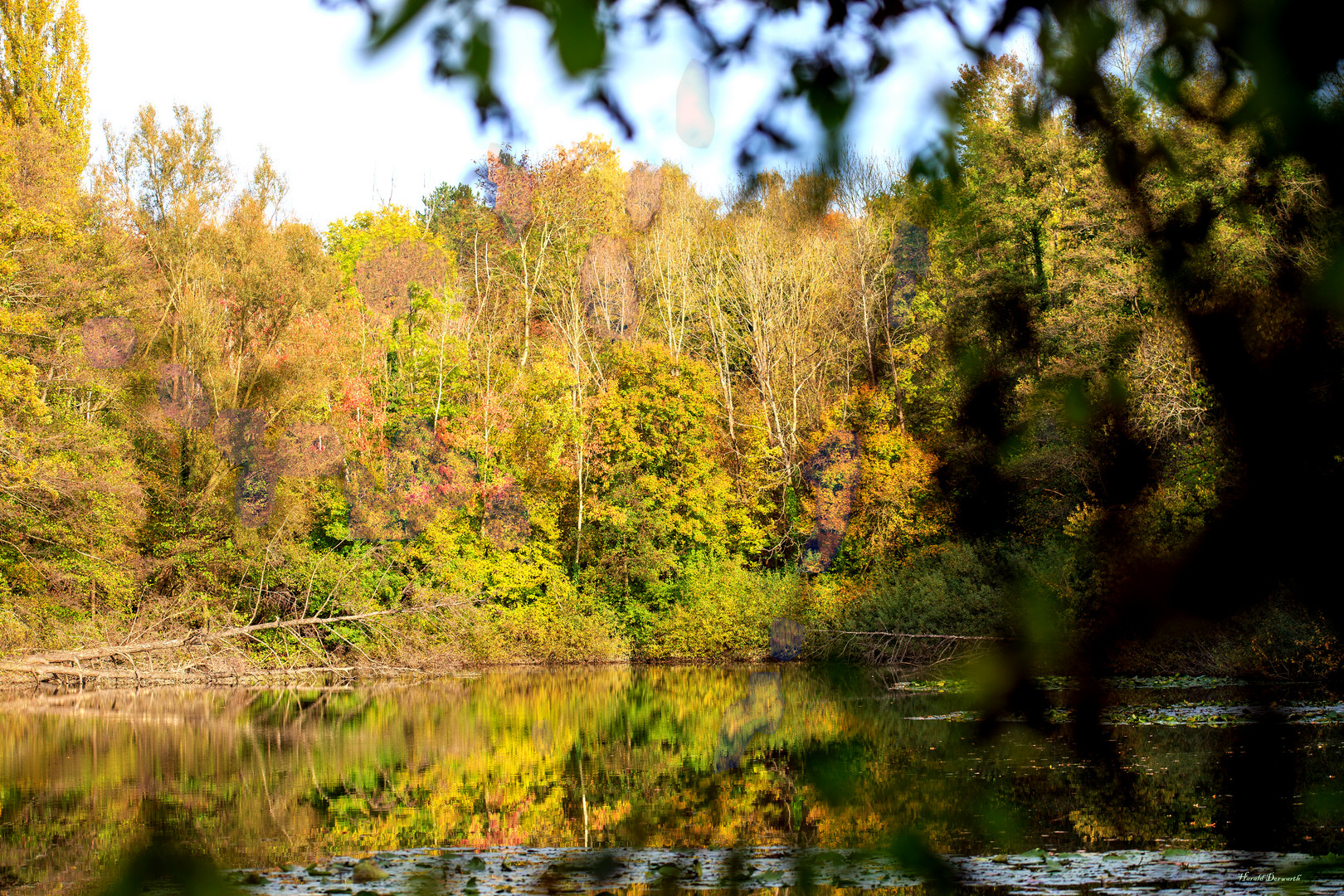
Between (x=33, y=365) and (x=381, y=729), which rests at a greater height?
(x=33, y=365)

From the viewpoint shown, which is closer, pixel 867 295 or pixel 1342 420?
pixel 1342 420

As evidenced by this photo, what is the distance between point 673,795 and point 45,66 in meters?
27.1

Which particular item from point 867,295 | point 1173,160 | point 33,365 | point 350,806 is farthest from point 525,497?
point 1173,160

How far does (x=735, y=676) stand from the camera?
29.2 metres

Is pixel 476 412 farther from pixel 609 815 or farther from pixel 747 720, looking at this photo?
pixel 609 815

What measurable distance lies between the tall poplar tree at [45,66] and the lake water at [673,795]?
53.0 feet

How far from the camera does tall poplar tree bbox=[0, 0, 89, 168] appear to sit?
29297 millimetres

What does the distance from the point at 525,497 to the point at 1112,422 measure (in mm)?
33976

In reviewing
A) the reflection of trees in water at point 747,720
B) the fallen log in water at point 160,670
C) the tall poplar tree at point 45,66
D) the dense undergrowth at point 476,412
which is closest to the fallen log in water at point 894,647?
the dense undergrowth at point 476,412

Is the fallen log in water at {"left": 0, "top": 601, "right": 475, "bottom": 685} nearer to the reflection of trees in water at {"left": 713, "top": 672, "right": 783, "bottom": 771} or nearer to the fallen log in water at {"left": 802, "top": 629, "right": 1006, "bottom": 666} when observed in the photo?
the reflection of trees in water at {"left": 713, "top": 672, "right": 783, "bottom": 771}

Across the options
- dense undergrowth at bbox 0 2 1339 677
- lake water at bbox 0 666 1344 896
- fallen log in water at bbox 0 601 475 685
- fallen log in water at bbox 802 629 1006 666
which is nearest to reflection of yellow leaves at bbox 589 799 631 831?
lake water at bbox 0 666 1344 896

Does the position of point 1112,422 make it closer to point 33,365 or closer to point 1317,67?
point 1317,67

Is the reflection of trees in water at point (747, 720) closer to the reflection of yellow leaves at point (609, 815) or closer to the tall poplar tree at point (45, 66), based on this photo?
the reflection of yellow leaves at point (609, 815)

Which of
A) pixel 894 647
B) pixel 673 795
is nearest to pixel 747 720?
pixel 673 795
